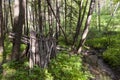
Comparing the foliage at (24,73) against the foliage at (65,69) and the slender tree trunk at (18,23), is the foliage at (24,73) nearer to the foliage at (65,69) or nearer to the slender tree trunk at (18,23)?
the slender tree trunk at (18,23)

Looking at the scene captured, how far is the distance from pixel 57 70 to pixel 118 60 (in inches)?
208

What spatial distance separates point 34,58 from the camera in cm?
701

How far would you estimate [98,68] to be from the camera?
10.9 meters

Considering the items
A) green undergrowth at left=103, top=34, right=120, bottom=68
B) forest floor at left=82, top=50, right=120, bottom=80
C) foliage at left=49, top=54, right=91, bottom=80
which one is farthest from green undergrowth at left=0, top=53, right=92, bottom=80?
green undergrowth at left=103, top=34, right=120, bottom=68

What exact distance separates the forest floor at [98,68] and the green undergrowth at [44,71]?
151cm

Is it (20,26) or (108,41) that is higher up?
(20,26)

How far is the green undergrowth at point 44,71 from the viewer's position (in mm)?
6828

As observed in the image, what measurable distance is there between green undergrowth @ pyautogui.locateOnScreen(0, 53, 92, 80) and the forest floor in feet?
4.96

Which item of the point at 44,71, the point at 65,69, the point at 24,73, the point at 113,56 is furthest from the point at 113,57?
the point at 24,73

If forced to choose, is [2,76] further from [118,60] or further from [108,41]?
[108,41]

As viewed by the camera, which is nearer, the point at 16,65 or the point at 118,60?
the point at 16,65

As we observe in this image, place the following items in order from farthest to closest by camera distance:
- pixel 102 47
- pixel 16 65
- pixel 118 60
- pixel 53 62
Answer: pixel 102 47 < pixel 118 60 < pixel 53 62 < pixel 16 65

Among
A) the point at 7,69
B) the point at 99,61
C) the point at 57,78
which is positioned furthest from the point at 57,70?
the point at 99,61

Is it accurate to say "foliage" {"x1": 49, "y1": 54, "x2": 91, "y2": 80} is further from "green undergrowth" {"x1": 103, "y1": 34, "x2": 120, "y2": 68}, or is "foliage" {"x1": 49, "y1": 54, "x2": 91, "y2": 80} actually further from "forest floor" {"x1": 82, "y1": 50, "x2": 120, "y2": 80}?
"green undergrowth" {"x1": 103, "y1": 34, "x2": 120, "y2": 68}
